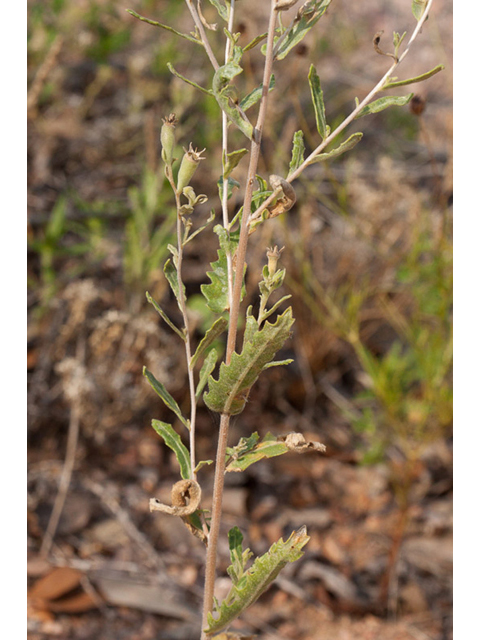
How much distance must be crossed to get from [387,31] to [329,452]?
9.66 ft

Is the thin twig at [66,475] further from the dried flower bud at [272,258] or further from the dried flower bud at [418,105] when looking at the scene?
the dried flower bud at [272,258]

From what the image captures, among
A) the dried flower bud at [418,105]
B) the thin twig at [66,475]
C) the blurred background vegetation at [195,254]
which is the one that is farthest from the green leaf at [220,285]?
the thin twig at [66,475]

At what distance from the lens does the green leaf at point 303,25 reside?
50 cm

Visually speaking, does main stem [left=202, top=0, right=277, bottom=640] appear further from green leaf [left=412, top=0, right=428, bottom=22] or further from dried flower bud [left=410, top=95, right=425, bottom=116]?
dried flower bud [left=410, top=95, right=425, bottom=116]

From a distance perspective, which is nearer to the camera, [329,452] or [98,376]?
[98,376]

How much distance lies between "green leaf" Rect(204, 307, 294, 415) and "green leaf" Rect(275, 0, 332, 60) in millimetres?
210

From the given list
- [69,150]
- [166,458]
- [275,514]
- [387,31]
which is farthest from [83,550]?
[387,31]

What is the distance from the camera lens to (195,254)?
2428 millimetres

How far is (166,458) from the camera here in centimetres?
203

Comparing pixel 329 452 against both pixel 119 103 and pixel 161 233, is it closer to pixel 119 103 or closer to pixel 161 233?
pixel 161 233

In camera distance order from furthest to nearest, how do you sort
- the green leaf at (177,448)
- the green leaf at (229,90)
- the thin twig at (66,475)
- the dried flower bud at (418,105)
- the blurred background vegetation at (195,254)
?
the blurred background vegetation at (195,254) < the thin twig at (66,475) < the dried flower bud at (418,105) < the green leaf at (177,448) < the green leaf at (229,90)

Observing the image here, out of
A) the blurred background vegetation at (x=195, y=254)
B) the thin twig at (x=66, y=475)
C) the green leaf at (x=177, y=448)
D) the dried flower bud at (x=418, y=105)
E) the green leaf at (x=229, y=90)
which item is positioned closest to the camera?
the green leaf at (x=229, y=90)

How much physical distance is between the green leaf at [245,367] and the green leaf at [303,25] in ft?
0.69

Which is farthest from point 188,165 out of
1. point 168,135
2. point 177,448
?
point 177,448
